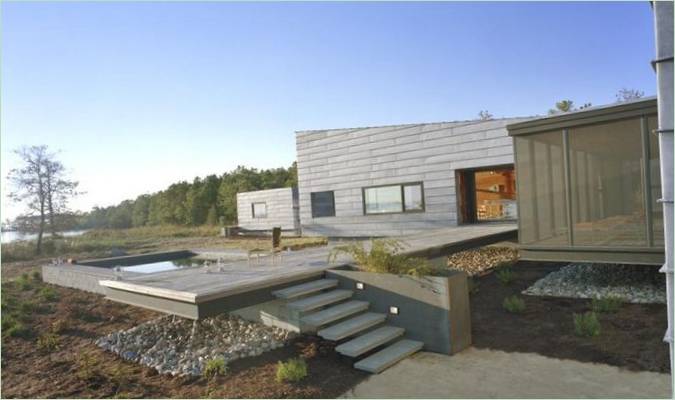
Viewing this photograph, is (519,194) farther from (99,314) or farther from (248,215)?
(248,215)

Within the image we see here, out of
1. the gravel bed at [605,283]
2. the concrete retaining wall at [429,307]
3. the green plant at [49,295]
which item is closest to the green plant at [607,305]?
the gravel bed at [605,283]

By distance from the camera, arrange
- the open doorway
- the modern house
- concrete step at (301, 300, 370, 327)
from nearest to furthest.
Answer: concrete step at (301, 300, 370, 327)
the modern house
the open doorway

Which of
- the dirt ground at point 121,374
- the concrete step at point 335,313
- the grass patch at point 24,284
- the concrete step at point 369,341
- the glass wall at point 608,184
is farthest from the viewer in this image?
the grass patch at point 24,284

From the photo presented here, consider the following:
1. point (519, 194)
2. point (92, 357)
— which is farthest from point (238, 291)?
point (519, 194)

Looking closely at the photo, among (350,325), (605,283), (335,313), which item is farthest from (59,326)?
(605,283)

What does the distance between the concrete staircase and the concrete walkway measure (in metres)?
0.23

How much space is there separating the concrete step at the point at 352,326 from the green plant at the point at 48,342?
395 cm

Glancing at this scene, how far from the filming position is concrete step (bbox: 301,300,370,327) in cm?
450

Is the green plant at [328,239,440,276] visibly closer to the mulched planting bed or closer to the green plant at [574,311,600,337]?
the mulched planting bed

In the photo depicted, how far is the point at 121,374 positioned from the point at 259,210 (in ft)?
59.5

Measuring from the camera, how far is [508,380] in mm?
3631

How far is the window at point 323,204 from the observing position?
14.2 metres

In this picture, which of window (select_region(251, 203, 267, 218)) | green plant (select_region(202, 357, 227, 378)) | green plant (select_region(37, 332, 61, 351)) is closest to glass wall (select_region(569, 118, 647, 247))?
green plant (select_region(202, 357, 227, 378))

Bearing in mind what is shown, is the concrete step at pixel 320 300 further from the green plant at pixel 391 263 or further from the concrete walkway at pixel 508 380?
the concrete walkway at pixel 508 380
